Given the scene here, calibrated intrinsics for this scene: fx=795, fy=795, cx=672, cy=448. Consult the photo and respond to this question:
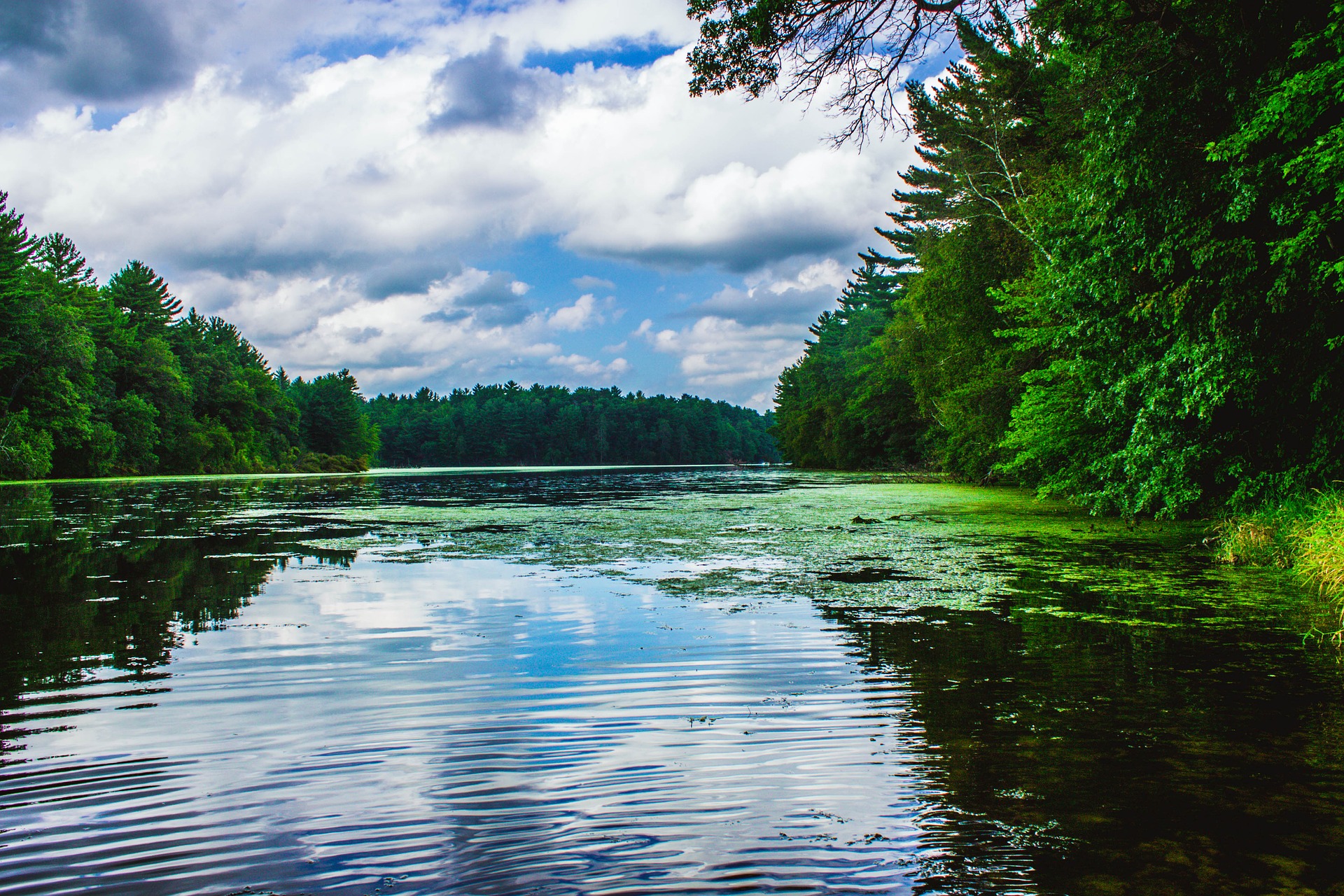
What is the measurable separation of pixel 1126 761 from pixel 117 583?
995cm

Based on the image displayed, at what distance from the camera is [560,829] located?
302 cm

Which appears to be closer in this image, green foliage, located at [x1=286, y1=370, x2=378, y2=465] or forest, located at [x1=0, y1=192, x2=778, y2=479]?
forest, located at [x1=0, y1=192, x2=778, y2=479]

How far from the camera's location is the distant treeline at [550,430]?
14350cm

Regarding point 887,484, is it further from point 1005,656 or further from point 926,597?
point 1005,656

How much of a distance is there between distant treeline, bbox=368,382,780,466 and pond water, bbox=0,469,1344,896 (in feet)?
426

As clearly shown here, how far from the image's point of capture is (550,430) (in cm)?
15288

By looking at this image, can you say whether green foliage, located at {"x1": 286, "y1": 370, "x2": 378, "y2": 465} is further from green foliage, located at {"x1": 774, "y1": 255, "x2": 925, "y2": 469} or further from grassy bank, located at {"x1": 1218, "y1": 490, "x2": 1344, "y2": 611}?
grassy bank, located at {"x1": 1218, "y1": 490, "x2": 1344, "y2": 611}

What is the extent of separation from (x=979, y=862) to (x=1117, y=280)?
1200cm

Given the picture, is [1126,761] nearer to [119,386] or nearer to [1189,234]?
[1189,234]

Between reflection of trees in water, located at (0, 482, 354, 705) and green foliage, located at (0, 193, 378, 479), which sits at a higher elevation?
green foliage, located at (0, 193, 378, 479)

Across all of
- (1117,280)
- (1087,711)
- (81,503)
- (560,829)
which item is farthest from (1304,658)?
(81,503)

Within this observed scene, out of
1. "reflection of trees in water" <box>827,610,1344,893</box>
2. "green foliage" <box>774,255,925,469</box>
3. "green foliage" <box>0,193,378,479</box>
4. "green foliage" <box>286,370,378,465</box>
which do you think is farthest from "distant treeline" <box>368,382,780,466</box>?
"reflection of trees in water" <box>827,610,1344,893</box>

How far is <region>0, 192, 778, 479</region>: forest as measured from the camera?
46.0 meters

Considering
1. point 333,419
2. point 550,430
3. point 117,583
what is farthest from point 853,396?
point 550,430
